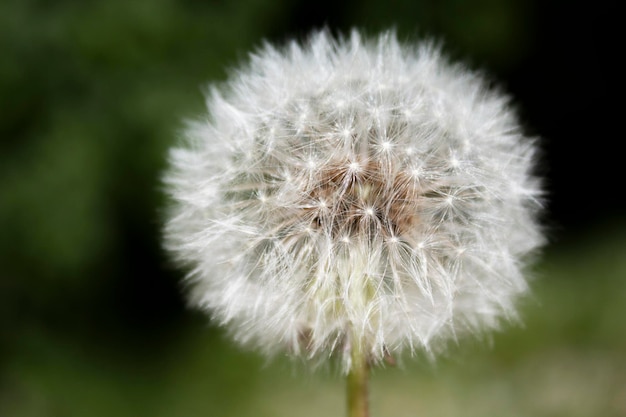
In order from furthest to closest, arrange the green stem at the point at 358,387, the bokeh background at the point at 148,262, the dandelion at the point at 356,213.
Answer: the bokeh background at the point at 148,262, the dandelion at the point at 356,213, the green stem at the point at 358,387

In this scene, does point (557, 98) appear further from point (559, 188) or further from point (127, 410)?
point (127, 410)

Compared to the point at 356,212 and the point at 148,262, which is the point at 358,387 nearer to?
the point at 356,212

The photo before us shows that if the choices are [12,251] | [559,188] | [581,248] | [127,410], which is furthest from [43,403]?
[559,188]

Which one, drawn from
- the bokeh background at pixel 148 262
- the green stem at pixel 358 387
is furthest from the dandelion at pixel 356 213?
the bokeh background at pixel 148 262

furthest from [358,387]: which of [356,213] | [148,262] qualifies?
[148,262]

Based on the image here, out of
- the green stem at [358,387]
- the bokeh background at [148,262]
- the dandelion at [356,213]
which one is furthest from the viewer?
the bokeh background at [148,262]

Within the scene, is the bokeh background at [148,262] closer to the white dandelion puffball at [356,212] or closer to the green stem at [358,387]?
the white dandelion puffball at [356,212]

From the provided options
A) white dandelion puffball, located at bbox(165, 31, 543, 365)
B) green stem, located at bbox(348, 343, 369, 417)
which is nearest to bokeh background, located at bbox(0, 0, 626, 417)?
white dandelion puffball, located at bbox(165, 31, 543, 365)

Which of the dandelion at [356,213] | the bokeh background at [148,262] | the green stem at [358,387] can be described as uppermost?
the bokeh background at [148,262]
